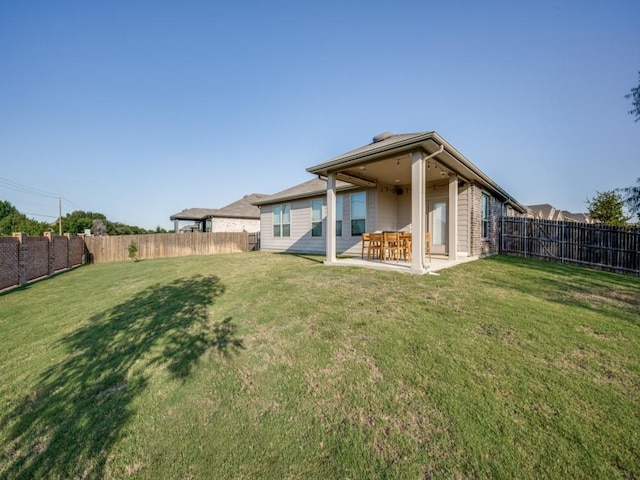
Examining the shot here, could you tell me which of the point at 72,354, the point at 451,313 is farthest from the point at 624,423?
the point at 72,354

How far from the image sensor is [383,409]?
219 centimetres

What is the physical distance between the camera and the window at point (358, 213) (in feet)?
35.2

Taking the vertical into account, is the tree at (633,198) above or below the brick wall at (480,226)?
above

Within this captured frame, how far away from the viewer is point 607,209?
2059cm

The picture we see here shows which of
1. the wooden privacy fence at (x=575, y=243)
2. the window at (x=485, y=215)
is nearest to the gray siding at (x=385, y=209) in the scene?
the window at (x=485, y=215)

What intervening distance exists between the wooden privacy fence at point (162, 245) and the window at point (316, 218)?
7.51m

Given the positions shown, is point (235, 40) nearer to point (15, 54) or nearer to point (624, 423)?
point (15, 54)

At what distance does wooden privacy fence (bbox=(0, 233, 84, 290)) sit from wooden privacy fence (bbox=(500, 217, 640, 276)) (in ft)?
60.1

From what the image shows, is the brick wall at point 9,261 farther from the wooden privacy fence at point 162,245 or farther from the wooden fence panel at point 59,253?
the wooden privacy fence at point 162,245

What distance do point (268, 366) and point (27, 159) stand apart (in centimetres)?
2899

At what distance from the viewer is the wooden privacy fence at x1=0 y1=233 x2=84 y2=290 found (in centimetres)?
810

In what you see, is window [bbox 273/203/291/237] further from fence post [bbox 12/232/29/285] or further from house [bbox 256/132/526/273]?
fence post [bbox 12/232/29/285]

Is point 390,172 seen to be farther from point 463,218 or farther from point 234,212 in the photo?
point 234,212

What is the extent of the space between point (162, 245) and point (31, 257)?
7.26 metres
